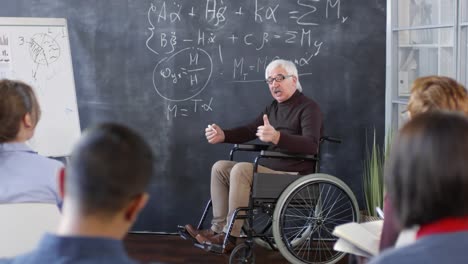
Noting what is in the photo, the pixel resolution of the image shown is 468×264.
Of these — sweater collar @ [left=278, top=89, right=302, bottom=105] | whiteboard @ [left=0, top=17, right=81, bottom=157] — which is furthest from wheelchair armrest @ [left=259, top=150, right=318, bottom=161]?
whiteboard @ [left=0, top=17, right=81, bottom=157]

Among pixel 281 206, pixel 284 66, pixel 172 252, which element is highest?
pixel 284 66

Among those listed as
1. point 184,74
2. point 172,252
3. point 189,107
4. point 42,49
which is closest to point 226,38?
point 184,74

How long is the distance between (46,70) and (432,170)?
3.62m

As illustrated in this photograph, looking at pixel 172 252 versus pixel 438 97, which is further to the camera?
pixel 172 252

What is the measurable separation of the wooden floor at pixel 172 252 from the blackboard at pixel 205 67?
0.22m

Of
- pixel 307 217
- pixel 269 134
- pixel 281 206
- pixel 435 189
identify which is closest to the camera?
pixel 435 189

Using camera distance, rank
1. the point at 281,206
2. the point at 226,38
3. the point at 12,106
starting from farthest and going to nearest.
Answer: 1. the point at 226,38
2. the point at 281,206
3. the point at 12,106

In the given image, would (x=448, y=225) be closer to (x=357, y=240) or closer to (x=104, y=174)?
(x=104, y=174)

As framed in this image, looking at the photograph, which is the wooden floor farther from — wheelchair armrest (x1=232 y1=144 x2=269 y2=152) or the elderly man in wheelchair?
wheelchair armrest (x1=232 y1=144 x2=269 y2=152)

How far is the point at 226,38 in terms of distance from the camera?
189 inches

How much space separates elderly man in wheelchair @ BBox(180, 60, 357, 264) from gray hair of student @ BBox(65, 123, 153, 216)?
2782 millimetres

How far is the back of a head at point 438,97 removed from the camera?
2.42 m

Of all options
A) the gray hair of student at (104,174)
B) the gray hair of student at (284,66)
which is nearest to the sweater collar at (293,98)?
the gray hair of student at (284,66)

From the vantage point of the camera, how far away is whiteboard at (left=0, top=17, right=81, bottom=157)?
447cm
